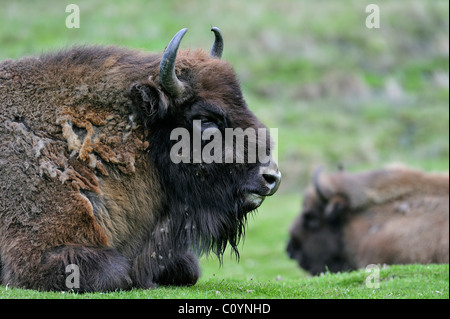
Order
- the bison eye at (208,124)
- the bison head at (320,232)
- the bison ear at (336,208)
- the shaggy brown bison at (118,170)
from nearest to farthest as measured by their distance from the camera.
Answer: the shaggy brown bison at (118,170)
the bison eye at (208,124)
the bison ear at (336,208)
the bison head at (320,232)

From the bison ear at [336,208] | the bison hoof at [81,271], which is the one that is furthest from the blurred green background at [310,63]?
the bison hoof at [81,271]

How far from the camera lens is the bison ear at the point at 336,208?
624 inches

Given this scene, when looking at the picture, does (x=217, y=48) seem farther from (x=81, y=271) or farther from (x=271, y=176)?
(x=81, y=271)

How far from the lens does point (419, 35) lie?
60.2 meters

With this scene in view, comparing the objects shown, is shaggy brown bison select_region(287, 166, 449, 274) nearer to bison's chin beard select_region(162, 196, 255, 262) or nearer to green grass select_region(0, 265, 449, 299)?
green grass select_region(0, 265, 449, 299)

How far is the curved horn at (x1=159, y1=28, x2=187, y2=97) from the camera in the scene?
6.93 m

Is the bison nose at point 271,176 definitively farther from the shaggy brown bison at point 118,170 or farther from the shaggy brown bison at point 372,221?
the shaggy brown bison at point 372,221

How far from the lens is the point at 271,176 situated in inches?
279

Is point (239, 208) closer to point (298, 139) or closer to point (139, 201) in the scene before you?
point (139, 201)

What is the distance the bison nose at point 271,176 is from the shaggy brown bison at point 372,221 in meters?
7.00

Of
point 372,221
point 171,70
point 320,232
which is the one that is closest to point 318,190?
point 320,232

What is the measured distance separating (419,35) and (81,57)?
5688cm

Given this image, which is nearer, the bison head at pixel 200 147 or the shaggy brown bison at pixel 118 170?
the shaggy brown bison at pixel 118 170

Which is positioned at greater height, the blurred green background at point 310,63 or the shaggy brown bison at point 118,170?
the blurred green background at point 310,63
